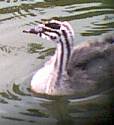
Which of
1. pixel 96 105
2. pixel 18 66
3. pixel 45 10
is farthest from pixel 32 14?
pixel 96 105

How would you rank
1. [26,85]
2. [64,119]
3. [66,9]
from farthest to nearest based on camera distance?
[66,9], [26,85], [64,119]

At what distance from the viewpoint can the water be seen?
7.25 feet

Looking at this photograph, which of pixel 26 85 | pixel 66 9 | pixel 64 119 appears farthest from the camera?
pixel 66 9

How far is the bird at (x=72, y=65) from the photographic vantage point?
2359 millimetres

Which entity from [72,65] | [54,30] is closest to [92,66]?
[72,65]

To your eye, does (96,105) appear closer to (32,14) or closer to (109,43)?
(109,43)

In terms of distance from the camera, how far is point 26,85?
2406 millimetres

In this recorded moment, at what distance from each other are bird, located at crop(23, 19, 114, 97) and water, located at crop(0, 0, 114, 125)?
3cm

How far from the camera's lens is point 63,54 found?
7.89 feet

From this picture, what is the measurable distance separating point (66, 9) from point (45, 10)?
0.26 feet

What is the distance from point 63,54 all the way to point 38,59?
0.11m

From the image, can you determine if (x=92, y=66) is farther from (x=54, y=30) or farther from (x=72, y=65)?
(x=54, y=30)

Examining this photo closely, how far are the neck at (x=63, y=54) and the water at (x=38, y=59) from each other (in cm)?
4

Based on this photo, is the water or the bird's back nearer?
the water
